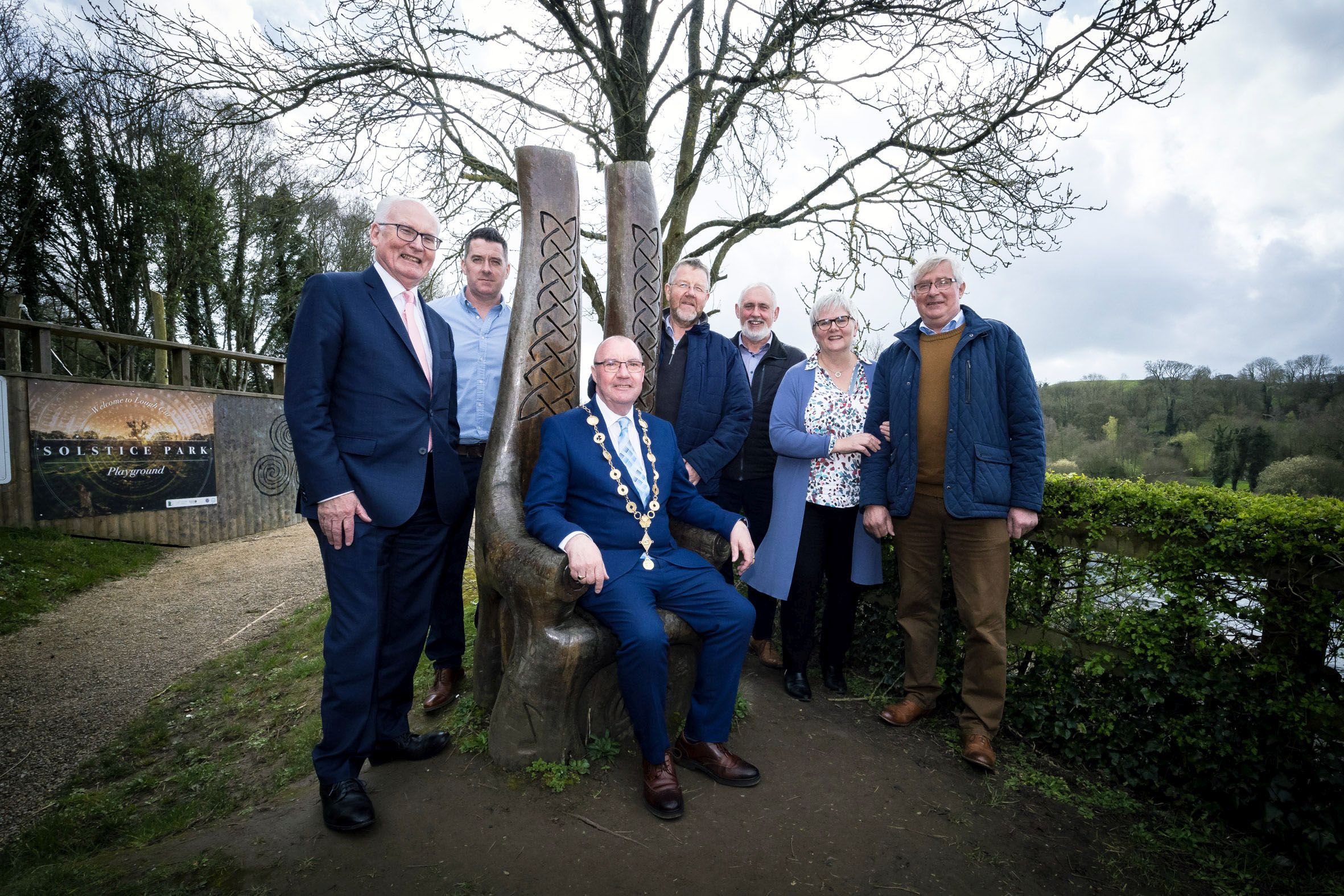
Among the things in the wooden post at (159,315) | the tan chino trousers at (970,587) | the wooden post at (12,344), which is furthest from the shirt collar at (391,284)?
the wooden post at (159,315)

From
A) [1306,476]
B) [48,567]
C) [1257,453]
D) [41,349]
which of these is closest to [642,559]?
[1306,476]

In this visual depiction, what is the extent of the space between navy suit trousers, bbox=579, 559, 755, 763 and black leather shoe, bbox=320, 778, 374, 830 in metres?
1.01

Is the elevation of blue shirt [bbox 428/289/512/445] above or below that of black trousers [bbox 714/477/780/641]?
above

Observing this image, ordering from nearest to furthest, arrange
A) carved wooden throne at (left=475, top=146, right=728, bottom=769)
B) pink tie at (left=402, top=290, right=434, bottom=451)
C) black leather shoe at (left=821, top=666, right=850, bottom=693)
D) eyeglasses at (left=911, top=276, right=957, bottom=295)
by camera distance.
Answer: carved wooden throne at (left=475, top=146, right=728, bottom=769), pink tie at (left=402, top=290, right=434, bottom=451), eyeglasses at (left=911, top=276, right=957, bottom=295), black leather shoe at (left=821, top=666, right=850, bottom=693)

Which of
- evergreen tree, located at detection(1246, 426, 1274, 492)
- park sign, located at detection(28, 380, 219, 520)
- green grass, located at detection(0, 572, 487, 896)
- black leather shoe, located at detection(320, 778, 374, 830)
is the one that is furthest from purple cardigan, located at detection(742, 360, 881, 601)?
park sign, located at detection(28, 380, 219, 520)

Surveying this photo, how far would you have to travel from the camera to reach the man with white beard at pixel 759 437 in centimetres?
373

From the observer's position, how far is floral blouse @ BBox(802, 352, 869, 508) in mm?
3406

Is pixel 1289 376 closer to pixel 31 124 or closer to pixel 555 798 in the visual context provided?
pixel 555 798

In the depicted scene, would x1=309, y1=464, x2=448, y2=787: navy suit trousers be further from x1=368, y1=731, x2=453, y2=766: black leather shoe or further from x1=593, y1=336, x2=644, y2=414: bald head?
x1=593, y1=336, x2=644, y2=414: bald head

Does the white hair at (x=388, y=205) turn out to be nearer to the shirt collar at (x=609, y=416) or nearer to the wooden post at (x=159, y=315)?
the shirt collar at (x=609, y=416)

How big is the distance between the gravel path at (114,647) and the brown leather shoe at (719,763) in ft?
10.1

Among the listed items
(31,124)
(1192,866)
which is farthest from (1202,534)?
(31,124)

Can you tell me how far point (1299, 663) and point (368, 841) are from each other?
3.55 metres

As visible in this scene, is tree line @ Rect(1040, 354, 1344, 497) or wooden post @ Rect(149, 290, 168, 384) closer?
tree line @ Rect(1040, 354, 1344, 497)
